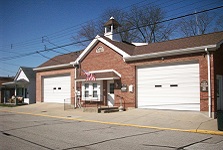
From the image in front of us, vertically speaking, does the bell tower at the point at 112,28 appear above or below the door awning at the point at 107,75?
above

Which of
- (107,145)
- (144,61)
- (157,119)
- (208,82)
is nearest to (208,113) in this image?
(208,82)

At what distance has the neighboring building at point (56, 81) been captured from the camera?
26.0 metres

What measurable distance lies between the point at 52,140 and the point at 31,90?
84.5ft

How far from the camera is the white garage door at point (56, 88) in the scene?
26.5 m

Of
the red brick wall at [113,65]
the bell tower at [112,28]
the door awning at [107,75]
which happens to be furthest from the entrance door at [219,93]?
the bell tower at [112,28]

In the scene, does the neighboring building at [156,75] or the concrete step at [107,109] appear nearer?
the neighboring building at [156,75]

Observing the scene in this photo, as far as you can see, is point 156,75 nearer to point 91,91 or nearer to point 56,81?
point 91,91

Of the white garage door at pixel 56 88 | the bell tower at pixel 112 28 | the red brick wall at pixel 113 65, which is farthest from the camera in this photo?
the white garage door at pixel 56 88

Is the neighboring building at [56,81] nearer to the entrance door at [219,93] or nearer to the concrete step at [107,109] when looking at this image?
the concrete step at [107,109]

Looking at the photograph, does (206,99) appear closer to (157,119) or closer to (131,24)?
(157,119)

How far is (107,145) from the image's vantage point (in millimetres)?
8406

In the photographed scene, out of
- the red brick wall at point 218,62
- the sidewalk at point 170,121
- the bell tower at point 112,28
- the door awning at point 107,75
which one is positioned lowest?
the sidewalk at point 170,121

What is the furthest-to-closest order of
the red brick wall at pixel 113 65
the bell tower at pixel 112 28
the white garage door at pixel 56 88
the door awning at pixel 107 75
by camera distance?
the white garage door at pixel 56 88 → the bell tower at pixel 112 28 → the door awning at pixel 107 75 → the red brick wall at pixel 113 65

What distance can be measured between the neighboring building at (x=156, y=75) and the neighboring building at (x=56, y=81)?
464mm
